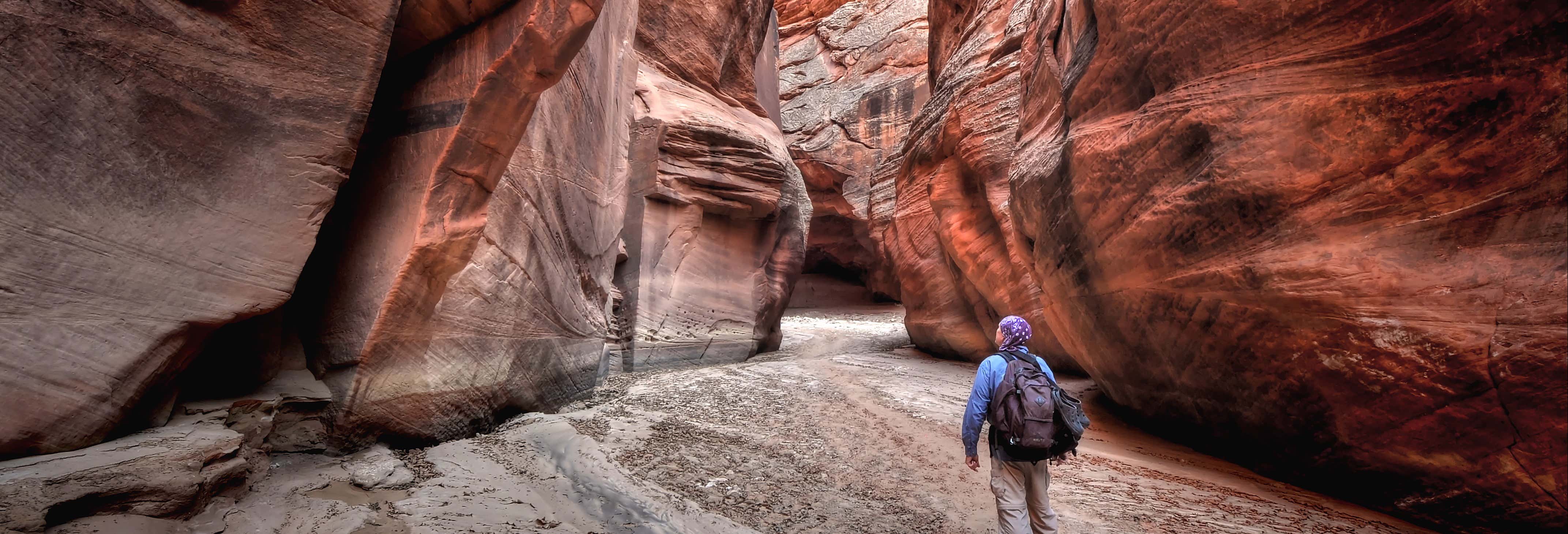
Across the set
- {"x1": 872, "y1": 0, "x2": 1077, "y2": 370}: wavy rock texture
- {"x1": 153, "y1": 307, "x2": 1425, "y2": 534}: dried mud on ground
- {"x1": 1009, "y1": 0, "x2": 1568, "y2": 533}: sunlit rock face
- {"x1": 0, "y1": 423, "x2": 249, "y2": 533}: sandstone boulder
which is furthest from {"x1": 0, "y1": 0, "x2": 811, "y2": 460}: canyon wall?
{"x1": 872, "y1": 0, "x2": 1077, "y2": 370}: wavy rock texture

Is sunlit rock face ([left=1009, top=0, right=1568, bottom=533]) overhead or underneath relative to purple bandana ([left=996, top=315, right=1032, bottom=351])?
overhead

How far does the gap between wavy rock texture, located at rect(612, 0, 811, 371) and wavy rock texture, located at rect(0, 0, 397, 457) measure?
5.87 metres

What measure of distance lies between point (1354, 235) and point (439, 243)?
498cm

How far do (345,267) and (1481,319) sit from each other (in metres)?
5.84

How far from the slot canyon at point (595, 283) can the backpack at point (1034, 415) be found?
0.85 metres

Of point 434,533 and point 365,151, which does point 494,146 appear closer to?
point 365,151

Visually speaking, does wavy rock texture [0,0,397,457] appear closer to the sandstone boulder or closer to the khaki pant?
the sandstone boulder

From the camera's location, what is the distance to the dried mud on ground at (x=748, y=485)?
9.99 feet

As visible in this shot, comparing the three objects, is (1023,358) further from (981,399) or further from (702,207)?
(702,207)

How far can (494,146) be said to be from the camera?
3924 millimetres

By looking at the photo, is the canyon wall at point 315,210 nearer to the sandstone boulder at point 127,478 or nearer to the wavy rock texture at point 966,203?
the sandstone boulder at point 127,478

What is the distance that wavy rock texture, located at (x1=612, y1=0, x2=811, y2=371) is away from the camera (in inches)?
386

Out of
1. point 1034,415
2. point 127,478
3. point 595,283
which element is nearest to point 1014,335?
point 1034,415

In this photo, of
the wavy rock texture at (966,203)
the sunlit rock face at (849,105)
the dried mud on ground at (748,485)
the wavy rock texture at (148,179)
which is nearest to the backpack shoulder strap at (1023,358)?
the dried mud on ground at (748,485)
